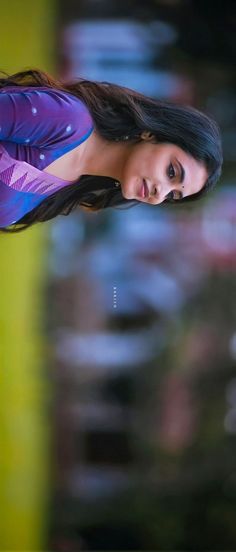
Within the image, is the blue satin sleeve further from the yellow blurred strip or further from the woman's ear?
the yellow blurred strip

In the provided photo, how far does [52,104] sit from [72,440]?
1.04m

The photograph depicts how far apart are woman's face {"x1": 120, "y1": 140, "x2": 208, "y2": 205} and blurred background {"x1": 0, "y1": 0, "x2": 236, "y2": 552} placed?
52cm

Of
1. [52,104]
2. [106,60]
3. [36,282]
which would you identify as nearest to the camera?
[52,104]

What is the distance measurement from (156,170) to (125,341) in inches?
30.9

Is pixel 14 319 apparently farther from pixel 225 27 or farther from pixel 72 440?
pixel 225 27

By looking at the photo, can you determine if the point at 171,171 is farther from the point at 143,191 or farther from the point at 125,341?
the point at 125,341

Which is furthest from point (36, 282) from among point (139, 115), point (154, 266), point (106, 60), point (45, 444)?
point (139, 115)

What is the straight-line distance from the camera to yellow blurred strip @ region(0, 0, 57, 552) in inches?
55.6

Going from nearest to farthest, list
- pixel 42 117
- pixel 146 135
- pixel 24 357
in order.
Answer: pixel 42 117 → pixel 146 135 → pixel 24 357

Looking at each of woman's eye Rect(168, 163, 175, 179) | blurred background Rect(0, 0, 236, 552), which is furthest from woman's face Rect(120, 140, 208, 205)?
blurred background Rect(0, 0, 236, 552)

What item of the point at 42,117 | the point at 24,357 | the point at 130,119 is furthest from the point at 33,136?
the point at 24,357

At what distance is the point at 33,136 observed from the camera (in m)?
0.77

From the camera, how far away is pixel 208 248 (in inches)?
61.2

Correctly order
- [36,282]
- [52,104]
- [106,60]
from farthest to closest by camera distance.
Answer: [36,282]
[106,60]
[52,104]
